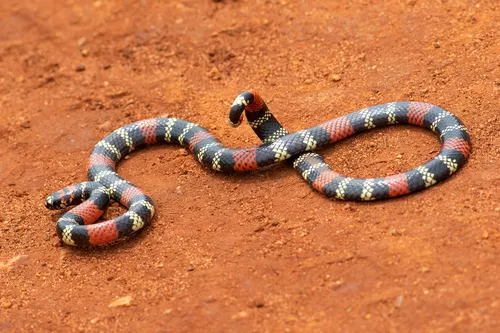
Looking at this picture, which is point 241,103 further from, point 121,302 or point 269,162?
point 121,302

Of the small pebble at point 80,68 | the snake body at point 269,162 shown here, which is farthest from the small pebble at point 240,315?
the small pebble at point 80,68

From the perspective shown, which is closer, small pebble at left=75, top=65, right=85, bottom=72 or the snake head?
the snake head

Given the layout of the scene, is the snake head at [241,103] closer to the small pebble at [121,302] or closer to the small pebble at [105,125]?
the small pebble at [121,302]

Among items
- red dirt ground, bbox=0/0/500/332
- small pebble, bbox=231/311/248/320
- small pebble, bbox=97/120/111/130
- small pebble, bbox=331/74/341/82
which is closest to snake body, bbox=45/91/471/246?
red dirt ground, bbox=0/0/500/332

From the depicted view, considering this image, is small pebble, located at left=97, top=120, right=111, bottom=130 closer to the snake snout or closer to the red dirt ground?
the red dirt ground

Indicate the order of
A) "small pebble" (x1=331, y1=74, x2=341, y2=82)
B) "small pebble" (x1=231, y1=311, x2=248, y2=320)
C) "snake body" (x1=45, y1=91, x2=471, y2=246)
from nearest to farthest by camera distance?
"small pebble" (x1=231, y1=311, x2=248, y2=320) → "snake body" (x1=45, y1=91, x2=471, y2=246) → "small pebble" (x1=331, y1=74, x2=341, y2=82)
